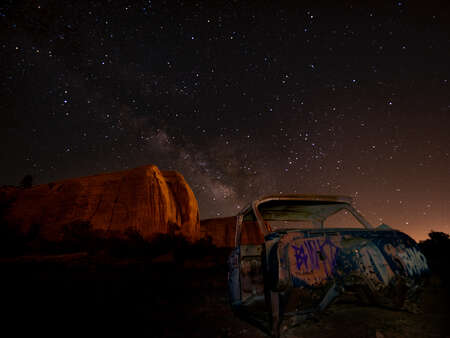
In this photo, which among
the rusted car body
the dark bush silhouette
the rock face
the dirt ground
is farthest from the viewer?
the rock face

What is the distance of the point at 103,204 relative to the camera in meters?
28.2

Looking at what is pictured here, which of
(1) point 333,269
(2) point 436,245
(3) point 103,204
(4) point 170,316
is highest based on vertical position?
(3) point 103,204

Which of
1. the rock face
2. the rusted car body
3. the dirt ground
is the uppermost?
the rock face

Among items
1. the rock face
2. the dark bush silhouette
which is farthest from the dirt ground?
the rock face

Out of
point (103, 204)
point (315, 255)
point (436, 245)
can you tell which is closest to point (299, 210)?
point (315, 255)

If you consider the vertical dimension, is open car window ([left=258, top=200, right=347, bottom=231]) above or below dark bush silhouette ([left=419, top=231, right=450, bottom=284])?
above

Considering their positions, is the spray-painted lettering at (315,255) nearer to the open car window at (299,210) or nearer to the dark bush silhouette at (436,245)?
the open car window at (299,210)

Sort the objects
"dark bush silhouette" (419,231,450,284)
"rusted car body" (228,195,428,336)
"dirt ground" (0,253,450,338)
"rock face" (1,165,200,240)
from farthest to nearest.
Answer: "rock face" (1,165,200,240) → "dark bush silhouette" (419,231,450,284) → "dirt ground" (0,253,450,338) → "rusted car body" (228,195,428,336)

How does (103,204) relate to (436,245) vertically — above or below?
above

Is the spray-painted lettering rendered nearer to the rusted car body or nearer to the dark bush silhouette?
the rusted car body

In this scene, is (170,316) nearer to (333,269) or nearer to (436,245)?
(333,269)

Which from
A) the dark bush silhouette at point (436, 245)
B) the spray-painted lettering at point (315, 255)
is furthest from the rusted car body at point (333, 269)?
the dark bush silhouette at point (436, 245)

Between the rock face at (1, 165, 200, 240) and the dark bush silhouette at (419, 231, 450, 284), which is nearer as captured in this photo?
the dark bush silhouette at (419, 231, 450, 284)

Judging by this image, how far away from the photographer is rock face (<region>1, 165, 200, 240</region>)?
89.1 ft
